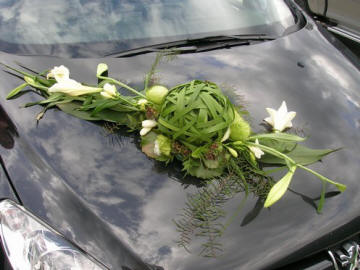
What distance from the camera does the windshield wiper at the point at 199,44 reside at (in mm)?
1947

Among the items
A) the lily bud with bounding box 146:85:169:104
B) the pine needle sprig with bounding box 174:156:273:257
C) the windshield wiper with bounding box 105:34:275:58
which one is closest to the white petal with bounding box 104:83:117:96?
the lily bud with bounding box 146:85:169:104

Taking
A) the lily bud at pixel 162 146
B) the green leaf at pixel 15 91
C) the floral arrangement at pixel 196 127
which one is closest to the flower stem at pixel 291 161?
the floral arrangement at pixel 196 127

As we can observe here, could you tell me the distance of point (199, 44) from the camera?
209 cm

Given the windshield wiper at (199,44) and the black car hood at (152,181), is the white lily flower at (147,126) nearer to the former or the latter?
the black car hood at (152,181)

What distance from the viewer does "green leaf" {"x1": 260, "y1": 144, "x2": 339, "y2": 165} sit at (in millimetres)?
1510

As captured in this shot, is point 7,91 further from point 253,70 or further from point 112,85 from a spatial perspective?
point 253,70

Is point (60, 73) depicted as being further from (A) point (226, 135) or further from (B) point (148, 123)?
(A) point (226, 135)

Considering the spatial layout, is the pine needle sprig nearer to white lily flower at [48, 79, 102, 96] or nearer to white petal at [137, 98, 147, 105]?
white petal at [137, 98, 147, 105]

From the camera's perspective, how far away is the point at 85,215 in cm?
132

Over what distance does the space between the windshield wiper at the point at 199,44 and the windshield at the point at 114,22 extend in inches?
1.3

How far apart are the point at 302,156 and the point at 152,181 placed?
1.81ft

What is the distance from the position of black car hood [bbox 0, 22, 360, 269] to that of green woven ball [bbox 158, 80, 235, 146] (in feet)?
0.51

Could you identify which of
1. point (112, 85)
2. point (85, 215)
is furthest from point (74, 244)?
point (112, 85)

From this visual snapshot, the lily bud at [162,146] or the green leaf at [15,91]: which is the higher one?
the lily bud at [162,146]
